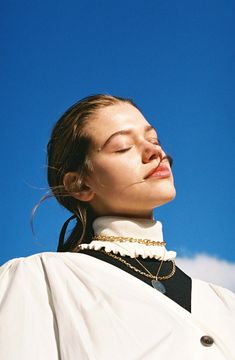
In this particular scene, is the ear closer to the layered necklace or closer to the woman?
the woman

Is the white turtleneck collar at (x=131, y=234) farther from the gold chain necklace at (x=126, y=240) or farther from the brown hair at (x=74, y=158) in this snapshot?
the brown hair at (x=74, y=158)

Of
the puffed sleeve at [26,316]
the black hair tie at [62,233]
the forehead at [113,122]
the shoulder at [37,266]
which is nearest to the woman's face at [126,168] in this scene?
the forehead at [113,122]

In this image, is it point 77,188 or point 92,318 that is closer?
point 92,318

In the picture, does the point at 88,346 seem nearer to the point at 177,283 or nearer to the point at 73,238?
the point at 177,283

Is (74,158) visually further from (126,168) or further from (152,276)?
(152,276)

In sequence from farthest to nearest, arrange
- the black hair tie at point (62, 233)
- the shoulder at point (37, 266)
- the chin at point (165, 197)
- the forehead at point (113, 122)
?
the black hair tie at point (62, 233) < the forehead at point (113, 122) < the chin at point (165, 197) < the shoulder at point (37, 266)

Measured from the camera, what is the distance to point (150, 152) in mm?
1981

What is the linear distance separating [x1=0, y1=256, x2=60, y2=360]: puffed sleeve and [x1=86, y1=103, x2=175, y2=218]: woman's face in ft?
1.43

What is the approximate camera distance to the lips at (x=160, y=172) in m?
1.95

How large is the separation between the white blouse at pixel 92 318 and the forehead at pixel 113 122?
21.3 inches

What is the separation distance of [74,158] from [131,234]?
0.43 meters

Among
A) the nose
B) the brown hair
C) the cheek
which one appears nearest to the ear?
the brown hair

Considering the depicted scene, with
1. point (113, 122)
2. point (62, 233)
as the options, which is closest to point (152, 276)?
point (62, 233)

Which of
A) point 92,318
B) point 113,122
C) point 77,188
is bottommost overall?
point 92,318
